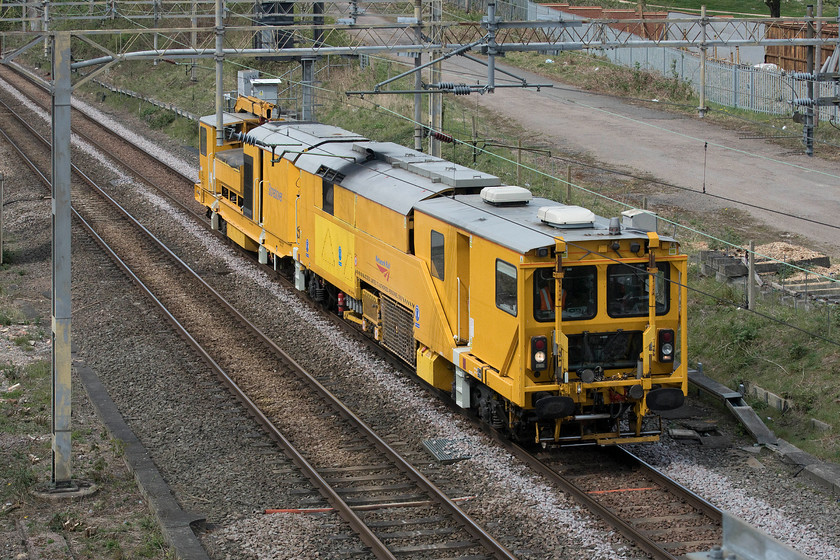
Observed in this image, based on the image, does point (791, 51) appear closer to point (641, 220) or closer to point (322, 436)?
point (641, 220)

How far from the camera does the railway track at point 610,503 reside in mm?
11406

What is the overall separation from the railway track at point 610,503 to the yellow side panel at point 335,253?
4.60 m

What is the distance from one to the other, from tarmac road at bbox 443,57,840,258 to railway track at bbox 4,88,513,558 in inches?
491

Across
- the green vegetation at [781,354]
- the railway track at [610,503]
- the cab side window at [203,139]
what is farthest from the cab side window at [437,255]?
the cab side window at [203,139]

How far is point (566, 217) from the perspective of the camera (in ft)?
44.2

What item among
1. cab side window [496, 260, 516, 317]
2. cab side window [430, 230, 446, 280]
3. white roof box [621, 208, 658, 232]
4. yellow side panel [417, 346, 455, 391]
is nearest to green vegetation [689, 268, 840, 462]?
white roof box [621, 208, 658, 232]

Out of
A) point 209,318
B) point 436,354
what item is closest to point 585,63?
point 209,318

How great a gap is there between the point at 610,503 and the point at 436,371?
12.5 ft

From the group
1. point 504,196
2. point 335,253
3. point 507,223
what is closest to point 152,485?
point 507,223

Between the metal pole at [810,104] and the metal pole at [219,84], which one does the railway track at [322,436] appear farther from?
the metal pole at [810,104]

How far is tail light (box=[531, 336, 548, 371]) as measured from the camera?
508 inches

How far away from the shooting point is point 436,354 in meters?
15.4

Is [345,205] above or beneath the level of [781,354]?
above

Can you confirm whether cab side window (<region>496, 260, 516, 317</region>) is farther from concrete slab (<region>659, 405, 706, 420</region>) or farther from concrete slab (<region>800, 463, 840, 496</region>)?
concrete slab (<region>800, 463, 840, 496</region>)
